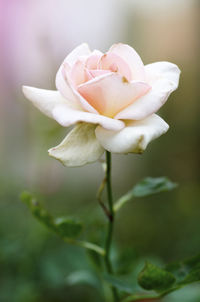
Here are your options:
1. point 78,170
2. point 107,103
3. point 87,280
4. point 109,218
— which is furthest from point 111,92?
point 78,170

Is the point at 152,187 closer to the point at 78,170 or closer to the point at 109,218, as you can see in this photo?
the point at 109,218

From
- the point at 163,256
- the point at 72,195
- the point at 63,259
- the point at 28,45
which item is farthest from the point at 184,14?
the point at 63,259

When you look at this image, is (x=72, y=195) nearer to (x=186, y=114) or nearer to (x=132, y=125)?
(x=186, y=114)

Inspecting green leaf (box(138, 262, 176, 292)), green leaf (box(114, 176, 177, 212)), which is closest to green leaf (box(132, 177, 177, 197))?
green leaf (box(114, 176, 177, 212))

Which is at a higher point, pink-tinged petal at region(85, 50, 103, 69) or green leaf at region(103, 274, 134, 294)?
pink-tinged petal at region(85, 50, 103, 69)

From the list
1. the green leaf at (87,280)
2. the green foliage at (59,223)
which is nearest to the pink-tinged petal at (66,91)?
the green foliage at (59,223)

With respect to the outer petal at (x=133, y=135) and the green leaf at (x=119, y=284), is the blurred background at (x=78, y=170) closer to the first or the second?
the green leaf at (x=119, y=284)

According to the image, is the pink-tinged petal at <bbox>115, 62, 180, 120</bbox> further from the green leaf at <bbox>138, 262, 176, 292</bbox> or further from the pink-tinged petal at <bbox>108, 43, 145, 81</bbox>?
the green leaf at <bbox>138, 262, 176, 292</bbox>
